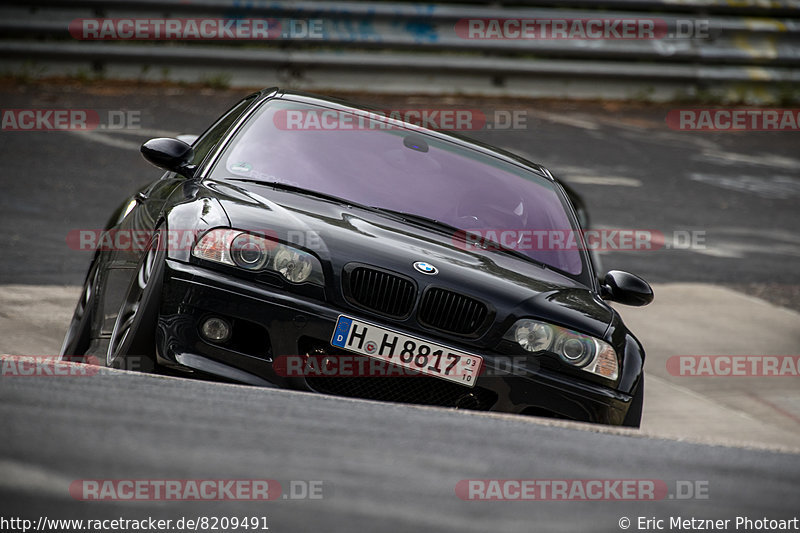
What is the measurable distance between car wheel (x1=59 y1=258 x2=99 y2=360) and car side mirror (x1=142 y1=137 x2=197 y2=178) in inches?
22.4

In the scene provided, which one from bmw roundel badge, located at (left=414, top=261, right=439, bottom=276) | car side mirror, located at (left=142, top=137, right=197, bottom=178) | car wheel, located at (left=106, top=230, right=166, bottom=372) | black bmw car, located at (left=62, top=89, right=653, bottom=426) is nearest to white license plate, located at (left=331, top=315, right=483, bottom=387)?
black bmw car, located at (left=62, top=89, right=653, bottom=426)

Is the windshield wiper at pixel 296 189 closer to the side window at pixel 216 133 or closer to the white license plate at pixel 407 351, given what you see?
the side window at pixel 216 133

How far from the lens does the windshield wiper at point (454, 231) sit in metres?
4.50

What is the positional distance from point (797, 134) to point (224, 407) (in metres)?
14.0

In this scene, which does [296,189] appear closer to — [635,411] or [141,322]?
[141,322]

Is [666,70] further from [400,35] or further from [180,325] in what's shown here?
[180,325]

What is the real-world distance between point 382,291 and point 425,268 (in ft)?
0.64

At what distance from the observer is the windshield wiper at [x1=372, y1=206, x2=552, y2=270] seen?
14.8 feet

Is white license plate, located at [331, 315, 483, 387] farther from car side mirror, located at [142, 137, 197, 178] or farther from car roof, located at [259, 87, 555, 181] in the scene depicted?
car roof, located at [259, 87, 555, 181]

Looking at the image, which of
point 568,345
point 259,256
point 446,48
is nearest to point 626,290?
point 568,345

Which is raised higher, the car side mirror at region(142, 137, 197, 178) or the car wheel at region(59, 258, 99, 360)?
the car side mirror at region(142, 137, 197, 178)

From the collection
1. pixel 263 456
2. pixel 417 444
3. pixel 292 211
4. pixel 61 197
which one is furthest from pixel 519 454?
pixel 61 197

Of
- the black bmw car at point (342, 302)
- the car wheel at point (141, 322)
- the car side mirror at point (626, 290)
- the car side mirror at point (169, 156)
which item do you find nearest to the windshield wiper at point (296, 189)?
the black bmw car at point (342, 302)

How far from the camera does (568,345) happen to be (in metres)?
3.97
